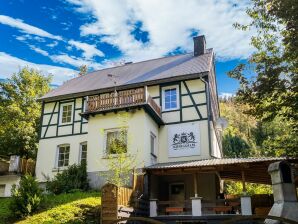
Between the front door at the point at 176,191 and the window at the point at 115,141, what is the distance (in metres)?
3.76

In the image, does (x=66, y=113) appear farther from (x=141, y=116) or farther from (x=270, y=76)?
(x=270, y=76)

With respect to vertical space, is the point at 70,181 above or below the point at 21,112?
below

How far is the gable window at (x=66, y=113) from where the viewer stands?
2103 centimetres

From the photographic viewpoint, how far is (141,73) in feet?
70.5

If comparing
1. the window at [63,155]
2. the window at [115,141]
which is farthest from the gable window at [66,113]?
the window at [115,141]

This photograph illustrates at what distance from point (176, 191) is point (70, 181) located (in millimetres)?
5787

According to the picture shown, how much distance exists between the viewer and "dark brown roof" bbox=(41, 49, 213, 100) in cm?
1938

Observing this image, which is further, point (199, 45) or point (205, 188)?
point (199, 45)

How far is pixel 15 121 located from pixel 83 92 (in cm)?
929

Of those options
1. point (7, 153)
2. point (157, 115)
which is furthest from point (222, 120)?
point (7, 153)

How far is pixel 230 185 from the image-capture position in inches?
1050

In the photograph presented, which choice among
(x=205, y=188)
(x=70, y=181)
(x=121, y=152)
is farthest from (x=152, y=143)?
(x=70, y=181)

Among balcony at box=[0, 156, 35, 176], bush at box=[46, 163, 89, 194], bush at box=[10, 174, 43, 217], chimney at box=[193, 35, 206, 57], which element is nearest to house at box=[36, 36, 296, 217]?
chimney at box=[193, 35, 206, 57]

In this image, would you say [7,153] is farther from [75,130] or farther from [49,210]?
[49,210]
